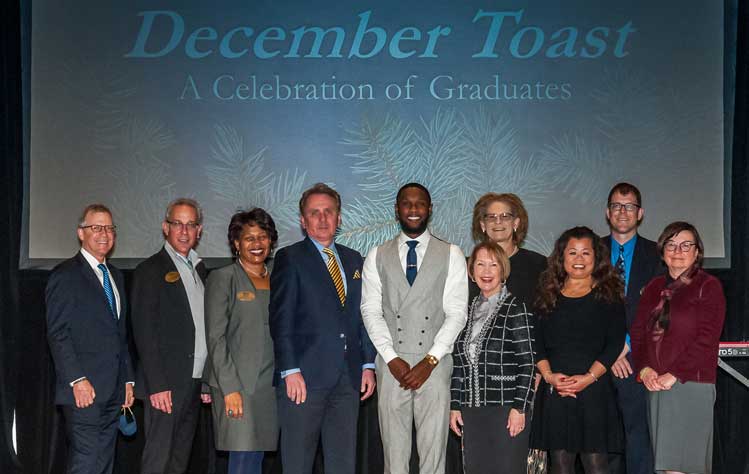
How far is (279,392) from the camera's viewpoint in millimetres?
3869

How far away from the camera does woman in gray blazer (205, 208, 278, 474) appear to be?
3848 millimetres

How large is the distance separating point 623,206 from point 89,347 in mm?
3016

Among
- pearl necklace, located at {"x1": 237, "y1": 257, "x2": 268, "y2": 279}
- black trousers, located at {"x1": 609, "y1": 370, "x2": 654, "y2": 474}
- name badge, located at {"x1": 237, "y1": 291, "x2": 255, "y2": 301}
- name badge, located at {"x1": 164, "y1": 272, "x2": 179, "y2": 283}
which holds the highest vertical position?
pearl necklace, located at {"x1": 237, "y1": 257, "x2": 268, "y2": 279}

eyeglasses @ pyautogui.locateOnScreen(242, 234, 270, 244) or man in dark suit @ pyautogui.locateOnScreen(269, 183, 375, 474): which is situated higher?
eyeglasses @ pyautogui.locateOnScreen(242, 234, 270, 244)

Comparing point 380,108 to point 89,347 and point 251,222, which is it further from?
point 89,347

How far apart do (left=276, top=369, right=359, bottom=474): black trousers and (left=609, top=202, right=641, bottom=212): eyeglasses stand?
1871 mm

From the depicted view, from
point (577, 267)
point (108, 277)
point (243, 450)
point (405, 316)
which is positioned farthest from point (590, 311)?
point (108, 277)

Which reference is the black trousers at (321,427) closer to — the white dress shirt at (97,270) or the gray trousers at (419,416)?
the gray trousers at (419,416)

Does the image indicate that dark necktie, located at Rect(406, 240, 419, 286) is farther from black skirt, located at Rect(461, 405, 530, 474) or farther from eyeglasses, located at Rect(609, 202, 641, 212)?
eyeglasses, located at Rect(609, 202, 641, 212)

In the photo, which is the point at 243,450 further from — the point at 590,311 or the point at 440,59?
the point at 440,59

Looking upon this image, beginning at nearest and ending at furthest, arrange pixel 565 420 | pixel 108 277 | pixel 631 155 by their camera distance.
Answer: pixel 565 420 → pixel 108 277 → pixel 631 155

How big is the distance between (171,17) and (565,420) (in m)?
3.87

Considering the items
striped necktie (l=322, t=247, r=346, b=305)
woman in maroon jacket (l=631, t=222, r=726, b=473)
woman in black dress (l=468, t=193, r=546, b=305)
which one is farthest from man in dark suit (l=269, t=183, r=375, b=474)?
woman in maroon jacket (l=631, t=222, r=726, b=473)

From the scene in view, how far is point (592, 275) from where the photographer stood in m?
3.92
